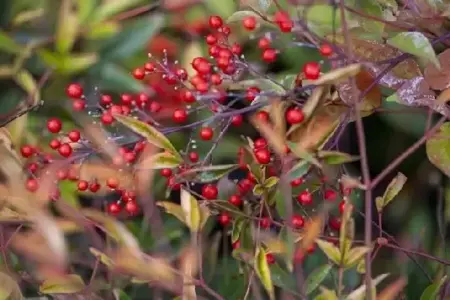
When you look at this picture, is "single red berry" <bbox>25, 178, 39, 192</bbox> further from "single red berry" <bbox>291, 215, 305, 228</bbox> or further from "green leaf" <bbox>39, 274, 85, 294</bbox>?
"single red berry" <bbox>291, 215, 305, 228</bbox>

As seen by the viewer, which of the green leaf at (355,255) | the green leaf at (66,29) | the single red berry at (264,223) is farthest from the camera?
the green leaf at (66,29)

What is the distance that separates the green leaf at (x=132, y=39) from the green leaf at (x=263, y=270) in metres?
0.43

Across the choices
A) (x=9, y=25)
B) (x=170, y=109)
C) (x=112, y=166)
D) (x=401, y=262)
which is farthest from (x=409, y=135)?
(x=9, y=25)

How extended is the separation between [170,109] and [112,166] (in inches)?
6.6

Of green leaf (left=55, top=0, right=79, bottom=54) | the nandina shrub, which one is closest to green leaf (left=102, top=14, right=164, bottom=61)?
green leaf (left=55, top=0, right=79, bottom=54)

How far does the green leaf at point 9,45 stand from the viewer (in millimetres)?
792

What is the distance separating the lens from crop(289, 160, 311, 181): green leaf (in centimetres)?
52

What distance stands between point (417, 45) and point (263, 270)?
0.19 meters

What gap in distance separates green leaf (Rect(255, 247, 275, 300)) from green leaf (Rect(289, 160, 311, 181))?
63mm

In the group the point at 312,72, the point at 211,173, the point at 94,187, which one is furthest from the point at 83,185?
the point at 312,72

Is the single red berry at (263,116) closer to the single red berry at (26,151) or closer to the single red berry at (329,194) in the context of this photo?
the single red berry at (329,194)

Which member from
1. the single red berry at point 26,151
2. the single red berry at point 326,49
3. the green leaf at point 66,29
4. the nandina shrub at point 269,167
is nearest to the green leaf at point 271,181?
the nandina shrub at point 269,167

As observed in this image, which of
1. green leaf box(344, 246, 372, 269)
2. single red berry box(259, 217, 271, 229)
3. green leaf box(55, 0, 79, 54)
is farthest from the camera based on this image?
green leaf box(55, 0, 79, 54)

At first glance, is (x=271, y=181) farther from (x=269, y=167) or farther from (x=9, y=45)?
(x=9, y=45)
